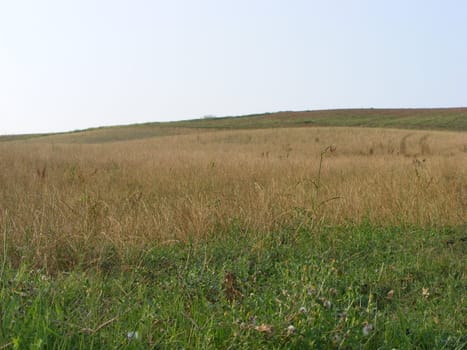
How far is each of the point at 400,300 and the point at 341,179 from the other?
19.2 feet

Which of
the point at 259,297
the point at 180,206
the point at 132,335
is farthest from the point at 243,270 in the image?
the point at 180,206

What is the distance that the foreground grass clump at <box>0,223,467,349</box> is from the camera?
89.3 inches

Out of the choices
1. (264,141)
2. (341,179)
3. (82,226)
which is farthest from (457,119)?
(82,226)

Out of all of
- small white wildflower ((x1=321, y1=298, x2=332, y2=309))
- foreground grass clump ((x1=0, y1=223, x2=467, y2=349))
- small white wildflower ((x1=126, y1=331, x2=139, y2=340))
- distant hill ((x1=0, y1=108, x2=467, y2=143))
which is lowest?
foreground grass clump ((x1=0, y1=223, x2=467, y2=349))

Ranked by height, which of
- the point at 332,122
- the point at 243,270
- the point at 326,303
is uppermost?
the point at 332,122

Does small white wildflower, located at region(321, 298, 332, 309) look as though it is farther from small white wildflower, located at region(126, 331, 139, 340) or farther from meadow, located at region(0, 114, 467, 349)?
small white wildflower, located at region(126, 331, 139, 340)

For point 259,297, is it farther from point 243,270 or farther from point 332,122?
point 332,122

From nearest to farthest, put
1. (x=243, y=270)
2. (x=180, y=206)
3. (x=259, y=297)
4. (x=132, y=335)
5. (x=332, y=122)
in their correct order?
(x=132, y=335)
(x=259, y=297)
(x=243, y=270)
(x=180, y=206)
(x=332, y=122)

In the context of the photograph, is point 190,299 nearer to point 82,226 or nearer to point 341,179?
point 82,226

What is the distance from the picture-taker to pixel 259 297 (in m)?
2.90

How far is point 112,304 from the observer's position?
280 cm

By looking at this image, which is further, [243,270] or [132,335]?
[243,270]

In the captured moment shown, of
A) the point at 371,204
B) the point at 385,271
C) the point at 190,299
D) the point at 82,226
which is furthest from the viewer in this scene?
the point at 371,204

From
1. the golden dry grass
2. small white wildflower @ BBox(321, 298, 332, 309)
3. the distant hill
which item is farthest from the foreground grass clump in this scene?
the distant hill
